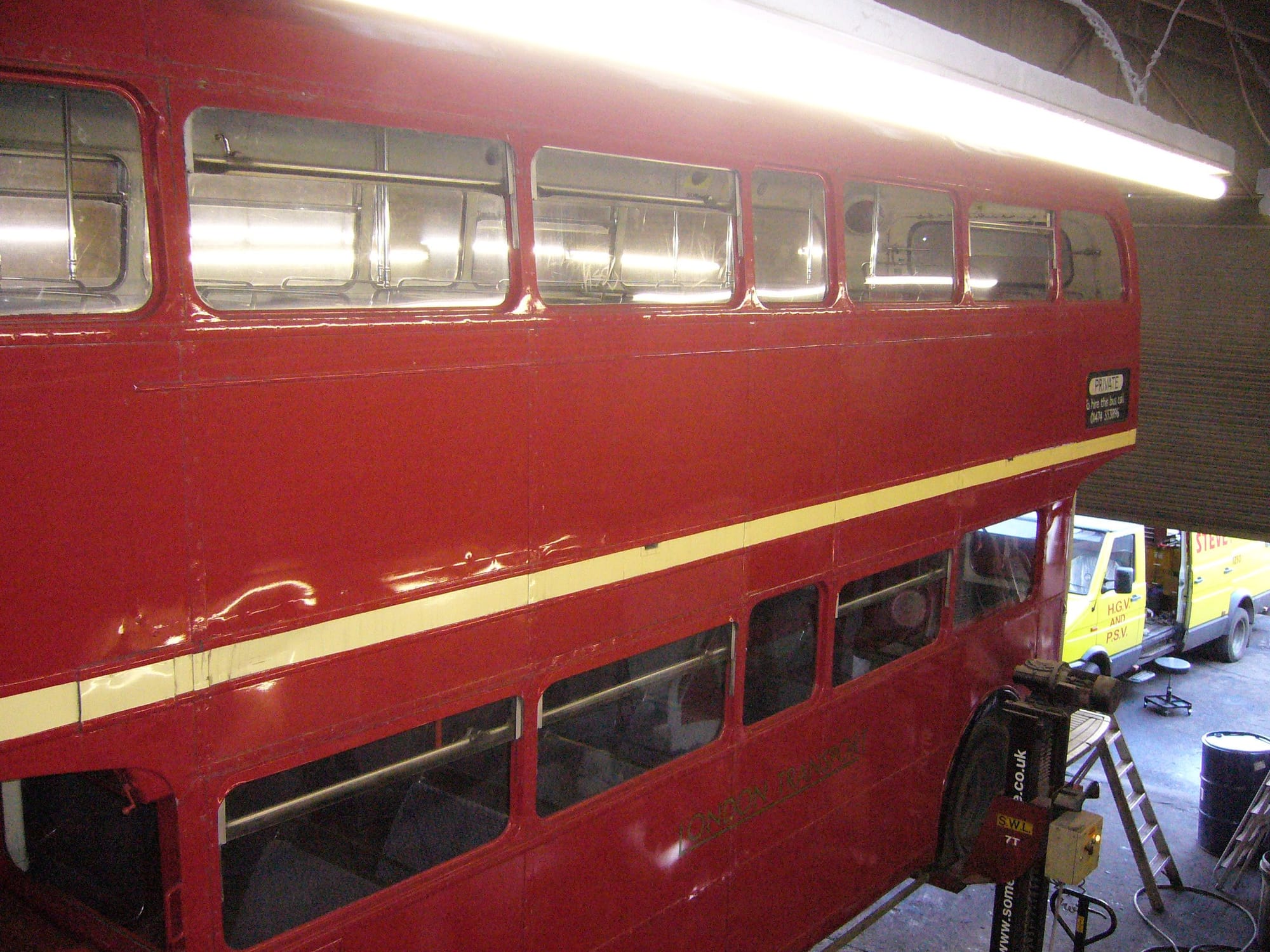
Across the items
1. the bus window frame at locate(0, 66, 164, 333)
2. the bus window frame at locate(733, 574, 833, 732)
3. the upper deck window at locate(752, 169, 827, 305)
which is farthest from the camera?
the bus window frame at locate(733, 574, 833, 732)

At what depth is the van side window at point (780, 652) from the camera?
439 centimetres

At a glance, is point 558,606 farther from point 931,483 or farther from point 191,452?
point 931,483

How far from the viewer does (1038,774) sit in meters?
5.36

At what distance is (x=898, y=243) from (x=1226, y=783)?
5.20m

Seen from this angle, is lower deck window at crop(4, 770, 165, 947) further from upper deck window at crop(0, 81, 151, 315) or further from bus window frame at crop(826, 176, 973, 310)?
bus window frame at crop(826, 176, 973, 310)

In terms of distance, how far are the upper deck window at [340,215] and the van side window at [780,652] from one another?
194 centimetres

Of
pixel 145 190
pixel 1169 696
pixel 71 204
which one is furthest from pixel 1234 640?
pixel 71 204

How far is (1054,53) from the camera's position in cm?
585

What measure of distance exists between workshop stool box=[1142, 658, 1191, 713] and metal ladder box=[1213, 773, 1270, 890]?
3085 mm

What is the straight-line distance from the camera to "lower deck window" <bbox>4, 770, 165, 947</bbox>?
3.14 meters

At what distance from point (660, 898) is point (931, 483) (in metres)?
2.44

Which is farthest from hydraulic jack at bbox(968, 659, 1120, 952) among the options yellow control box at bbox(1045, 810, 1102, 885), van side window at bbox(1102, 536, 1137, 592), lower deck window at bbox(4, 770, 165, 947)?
van side window at bbox(1102, 536, 1137, 592)

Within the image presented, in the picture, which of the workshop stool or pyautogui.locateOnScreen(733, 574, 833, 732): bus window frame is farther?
the workshop stool

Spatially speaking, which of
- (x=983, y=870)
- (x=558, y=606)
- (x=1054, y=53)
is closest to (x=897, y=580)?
(x=983, y=870)
